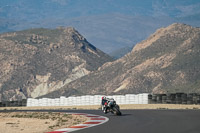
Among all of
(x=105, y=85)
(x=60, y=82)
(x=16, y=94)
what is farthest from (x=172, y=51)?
(x=16, y=94)

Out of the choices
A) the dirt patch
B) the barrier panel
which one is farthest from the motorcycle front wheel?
the barrier panel

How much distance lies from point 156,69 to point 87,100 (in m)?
84.2

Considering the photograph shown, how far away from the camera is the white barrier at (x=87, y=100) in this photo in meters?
54.4

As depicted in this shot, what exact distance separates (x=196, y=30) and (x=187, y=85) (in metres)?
39.5

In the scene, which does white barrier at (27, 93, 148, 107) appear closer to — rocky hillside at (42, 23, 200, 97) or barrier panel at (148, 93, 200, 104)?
barrier panel at (148, 93, 200, 104)

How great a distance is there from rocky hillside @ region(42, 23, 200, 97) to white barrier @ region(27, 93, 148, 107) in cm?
5183

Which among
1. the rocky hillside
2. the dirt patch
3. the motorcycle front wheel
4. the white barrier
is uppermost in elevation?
the rocky hillside

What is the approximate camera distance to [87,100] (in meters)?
61.6

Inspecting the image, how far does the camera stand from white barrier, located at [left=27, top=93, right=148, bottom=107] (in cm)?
5443

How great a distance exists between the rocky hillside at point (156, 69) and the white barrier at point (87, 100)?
51832mm

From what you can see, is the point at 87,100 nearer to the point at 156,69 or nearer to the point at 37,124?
the point at 37,124

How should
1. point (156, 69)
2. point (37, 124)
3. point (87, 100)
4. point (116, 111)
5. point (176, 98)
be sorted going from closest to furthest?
point (37, 124), point (116, 111), point (176, 98), point (87, 100), point (156, 69)

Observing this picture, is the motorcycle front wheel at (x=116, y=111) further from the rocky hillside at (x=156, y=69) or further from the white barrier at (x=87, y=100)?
the rocky hillside at (x=156, y=69)

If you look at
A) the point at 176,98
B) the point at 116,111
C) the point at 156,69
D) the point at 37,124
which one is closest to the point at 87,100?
the point at 176,98
